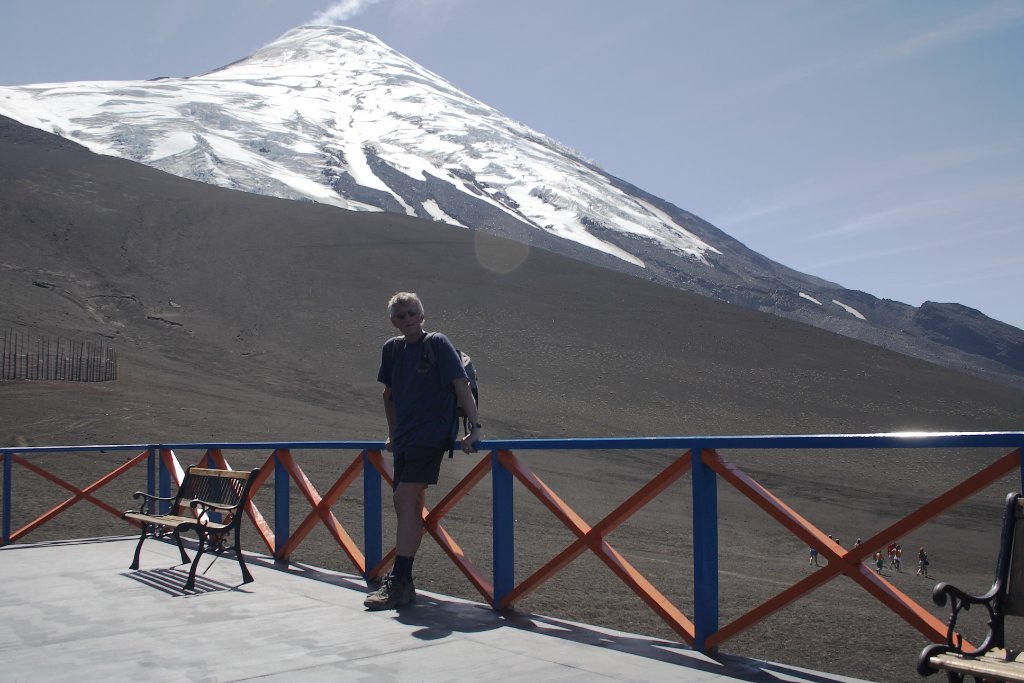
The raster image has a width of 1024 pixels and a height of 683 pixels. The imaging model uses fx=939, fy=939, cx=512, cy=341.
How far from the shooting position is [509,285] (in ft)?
197

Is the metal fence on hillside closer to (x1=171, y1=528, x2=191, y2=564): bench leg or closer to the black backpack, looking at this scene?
(x1=171, y1=528, x2=191, y2=564): bench leg

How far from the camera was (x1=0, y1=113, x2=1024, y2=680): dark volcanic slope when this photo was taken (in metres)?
17.9

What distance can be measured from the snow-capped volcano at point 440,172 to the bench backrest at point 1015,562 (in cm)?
11119

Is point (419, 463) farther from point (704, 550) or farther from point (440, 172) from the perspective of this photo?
point (440, 172)

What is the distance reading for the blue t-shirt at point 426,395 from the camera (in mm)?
5309

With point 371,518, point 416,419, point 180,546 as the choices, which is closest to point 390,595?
point 416,419

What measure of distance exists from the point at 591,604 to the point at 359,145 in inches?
6039

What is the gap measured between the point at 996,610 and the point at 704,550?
1.49m

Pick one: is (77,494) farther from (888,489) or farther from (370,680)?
(888,489)

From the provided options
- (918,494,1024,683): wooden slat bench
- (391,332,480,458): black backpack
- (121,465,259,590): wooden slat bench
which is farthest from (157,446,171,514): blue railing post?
(918,494,1024,683): wooden slat bench

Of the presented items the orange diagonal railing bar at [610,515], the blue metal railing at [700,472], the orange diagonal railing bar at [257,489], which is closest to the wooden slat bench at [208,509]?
the orange diagonal railing bar at [257,489]

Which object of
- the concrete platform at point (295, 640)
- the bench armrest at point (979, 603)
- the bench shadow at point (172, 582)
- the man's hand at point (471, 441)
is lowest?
the bench shadow at point (172, 582)

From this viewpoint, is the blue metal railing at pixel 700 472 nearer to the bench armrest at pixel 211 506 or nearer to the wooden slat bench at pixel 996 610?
the wooden slat bench at pixel 996 610

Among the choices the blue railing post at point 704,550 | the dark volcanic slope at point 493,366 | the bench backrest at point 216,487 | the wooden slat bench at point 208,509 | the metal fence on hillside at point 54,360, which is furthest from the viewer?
the metal fence on hillside at point 54,360
